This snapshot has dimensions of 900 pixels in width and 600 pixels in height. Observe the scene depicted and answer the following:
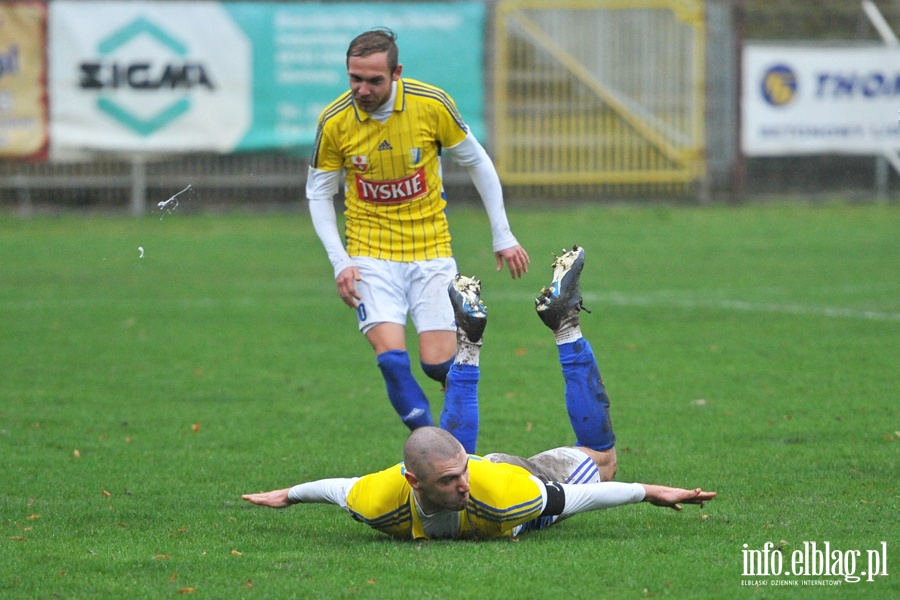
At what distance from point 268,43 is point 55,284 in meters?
6.92

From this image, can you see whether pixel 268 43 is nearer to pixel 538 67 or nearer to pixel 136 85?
pixel 136 85

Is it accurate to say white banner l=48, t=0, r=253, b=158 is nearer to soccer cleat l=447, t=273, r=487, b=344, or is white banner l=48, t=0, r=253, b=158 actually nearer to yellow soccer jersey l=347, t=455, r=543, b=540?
soccer cleat l=447, t=273, r=487, b=344

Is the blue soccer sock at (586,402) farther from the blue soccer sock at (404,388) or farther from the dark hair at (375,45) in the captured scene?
the dark hair at (375,45)

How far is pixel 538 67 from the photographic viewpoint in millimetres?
21203

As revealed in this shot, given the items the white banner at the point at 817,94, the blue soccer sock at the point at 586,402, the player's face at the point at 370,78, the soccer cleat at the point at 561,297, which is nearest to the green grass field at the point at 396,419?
the blue soccer sock at the point at 586,402

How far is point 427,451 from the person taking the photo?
201 inches

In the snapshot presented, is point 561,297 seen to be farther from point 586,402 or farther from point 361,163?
point 361,163

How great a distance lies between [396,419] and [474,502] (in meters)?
3.08

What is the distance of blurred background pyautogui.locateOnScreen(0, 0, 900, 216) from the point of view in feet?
64.6

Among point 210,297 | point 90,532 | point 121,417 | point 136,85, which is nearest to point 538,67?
point 136,85

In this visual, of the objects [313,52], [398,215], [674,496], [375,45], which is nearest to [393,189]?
[398,215]

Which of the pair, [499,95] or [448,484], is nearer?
[448,484]

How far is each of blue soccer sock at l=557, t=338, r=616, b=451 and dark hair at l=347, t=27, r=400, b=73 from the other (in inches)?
65.9

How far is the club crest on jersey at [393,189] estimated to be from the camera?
6.91 m
